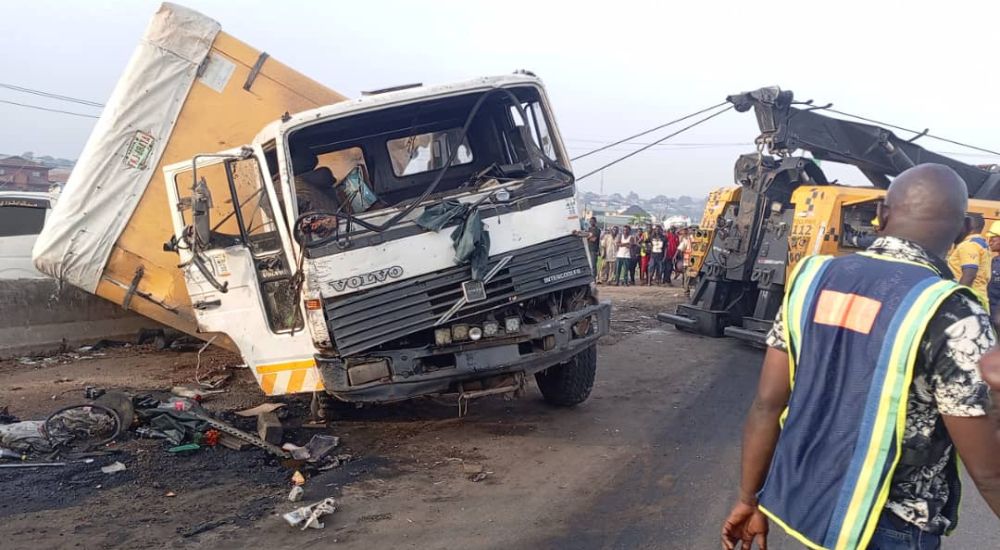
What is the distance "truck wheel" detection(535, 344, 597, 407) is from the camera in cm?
611

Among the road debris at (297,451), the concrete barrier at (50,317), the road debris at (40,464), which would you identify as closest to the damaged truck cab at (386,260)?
the road debris at (297,451)

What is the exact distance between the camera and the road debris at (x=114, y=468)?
4.76m

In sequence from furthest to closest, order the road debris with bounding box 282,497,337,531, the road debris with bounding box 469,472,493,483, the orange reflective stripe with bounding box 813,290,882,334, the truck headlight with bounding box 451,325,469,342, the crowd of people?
1. the crowd of people
2. the truck headlight with bounding box 451,325,469,342
3. the road debris with bounding box 469,472,493,483
4. the road debris with bounding box 282,497,337,531
5. the orange reflective stripe with bounding box 813,290,882,334

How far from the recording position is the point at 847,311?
1891 mm

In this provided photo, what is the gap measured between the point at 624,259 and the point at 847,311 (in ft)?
59.3

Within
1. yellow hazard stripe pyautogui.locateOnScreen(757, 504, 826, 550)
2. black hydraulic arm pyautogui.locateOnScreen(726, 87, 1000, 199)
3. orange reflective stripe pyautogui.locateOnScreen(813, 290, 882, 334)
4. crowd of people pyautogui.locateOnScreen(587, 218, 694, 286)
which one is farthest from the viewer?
crowd of people pyautogui.locateOnScreen(587, 218, 694, 286)

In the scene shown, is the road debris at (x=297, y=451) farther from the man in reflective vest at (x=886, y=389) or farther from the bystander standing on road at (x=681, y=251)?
the bystander standing on road at (x=681, y=251)

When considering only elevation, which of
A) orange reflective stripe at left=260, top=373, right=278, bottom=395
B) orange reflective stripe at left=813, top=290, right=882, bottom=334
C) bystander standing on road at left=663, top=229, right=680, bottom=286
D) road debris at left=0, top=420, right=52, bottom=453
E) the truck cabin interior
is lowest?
bystander standing on road at left=663, top=229, right=680, bottom=286

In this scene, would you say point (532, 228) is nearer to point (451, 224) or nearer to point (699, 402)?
point (451, 224)

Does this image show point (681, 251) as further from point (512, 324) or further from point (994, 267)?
point (512, 324)

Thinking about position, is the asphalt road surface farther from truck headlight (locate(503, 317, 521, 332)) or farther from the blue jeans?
the blue jeans

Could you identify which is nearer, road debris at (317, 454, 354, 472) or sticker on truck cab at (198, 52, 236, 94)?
road debris at (317, 454, 354, 472)

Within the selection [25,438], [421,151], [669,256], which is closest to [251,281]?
[421,151]

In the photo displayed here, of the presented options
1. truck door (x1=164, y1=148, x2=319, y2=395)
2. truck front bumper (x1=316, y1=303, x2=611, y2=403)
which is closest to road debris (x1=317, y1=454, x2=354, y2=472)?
truck front bumper (x1=316, y1=303, x2=611, y2=403)
